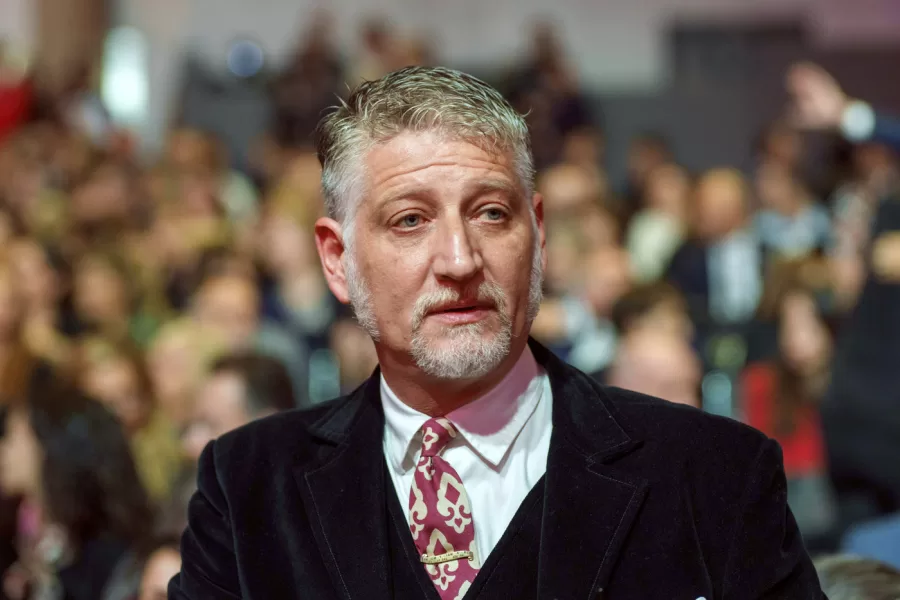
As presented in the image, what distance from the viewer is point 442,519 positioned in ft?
7.61

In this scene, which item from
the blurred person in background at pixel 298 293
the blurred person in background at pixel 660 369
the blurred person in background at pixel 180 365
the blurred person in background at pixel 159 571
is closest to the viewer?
the blurred person in background at pixel 159 571

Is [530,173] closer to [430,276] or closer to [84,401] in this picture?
[430,276]

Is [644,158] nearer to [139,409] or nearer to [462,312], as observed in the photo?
[139,409]

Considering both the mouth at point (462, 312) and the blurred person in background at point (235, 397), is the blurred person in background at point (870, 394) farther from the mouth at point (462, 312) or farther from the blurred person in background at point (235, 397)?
the mouth at point (462, 312)

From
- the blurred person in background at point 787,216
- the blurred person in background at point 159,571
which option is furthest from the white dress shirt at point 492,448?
the blurred person in background at point 787,216

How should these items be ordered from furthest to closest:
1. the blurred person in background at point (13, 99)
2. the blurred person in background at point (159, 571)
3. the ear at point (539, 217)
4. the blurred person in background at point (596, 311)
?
the blurred person in background at point (13, 99) < the blurred person in background at point (596, 311) < the blurred person in background at point (159, 571) < the ear at point (539, 217)

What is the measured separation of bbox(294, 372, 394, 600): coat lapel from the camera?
2.28 meters

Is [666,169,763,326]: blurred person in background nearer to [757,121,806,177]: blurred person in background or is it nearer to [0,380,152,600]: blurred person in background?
[757,121,806,177]: blurred person in background

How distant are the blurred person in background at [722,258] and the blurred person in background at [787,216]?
34 cm

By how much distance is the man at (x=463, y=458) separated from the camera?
87.6 inches

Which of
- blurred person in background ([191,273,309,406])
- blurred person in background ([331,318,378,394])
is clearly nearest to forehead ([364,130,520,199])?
blurred person in background ([191,273,309,406])

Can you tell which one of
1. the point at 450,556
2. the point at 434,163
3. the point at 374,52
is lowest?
the point at 374,52

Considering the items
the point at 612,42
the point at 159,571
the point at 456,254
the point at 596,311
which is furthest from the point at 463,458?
the point at 612,42

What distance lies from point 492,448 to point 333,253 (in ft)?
1.50
